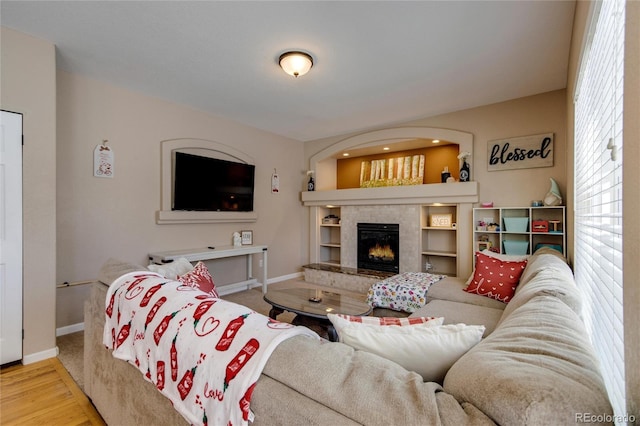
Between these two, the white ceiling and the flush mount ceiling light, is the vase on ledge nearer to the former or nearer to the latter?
the white ceiling

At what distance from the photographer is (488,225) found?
12.9 feet

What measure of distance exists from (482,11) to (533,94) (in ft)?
6.60

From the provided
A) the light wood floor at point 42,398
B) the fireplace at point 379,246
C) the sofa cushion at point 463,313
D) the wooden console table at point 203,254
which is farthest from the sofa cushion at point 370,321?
the fireplace at point 379,246

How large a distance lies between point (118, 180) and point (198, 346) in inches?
128

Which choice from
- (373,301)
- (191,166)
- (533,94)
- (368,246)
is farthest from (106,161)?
(533,94)

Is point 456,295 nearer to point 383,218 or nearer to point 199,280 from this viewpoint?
point 383,218

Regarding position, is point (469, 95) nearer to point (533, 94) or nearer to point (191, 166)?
point (533, 94)

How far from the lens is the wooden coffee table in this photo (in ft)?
8.05

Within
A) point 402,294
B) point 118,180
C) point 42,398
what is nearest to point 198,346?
point 42,398

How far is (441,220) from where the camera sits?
4598mm

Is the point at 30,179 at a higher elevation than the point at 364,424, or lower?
higher

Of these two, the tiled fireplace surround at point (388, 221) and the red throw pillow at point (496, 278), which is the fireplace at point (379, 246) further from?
the red throw pillow at point (496, 278)

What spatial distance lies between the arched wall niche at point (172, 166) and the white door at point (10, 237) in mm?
1428

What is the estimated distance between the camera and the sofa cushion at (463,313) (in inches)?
85.6
